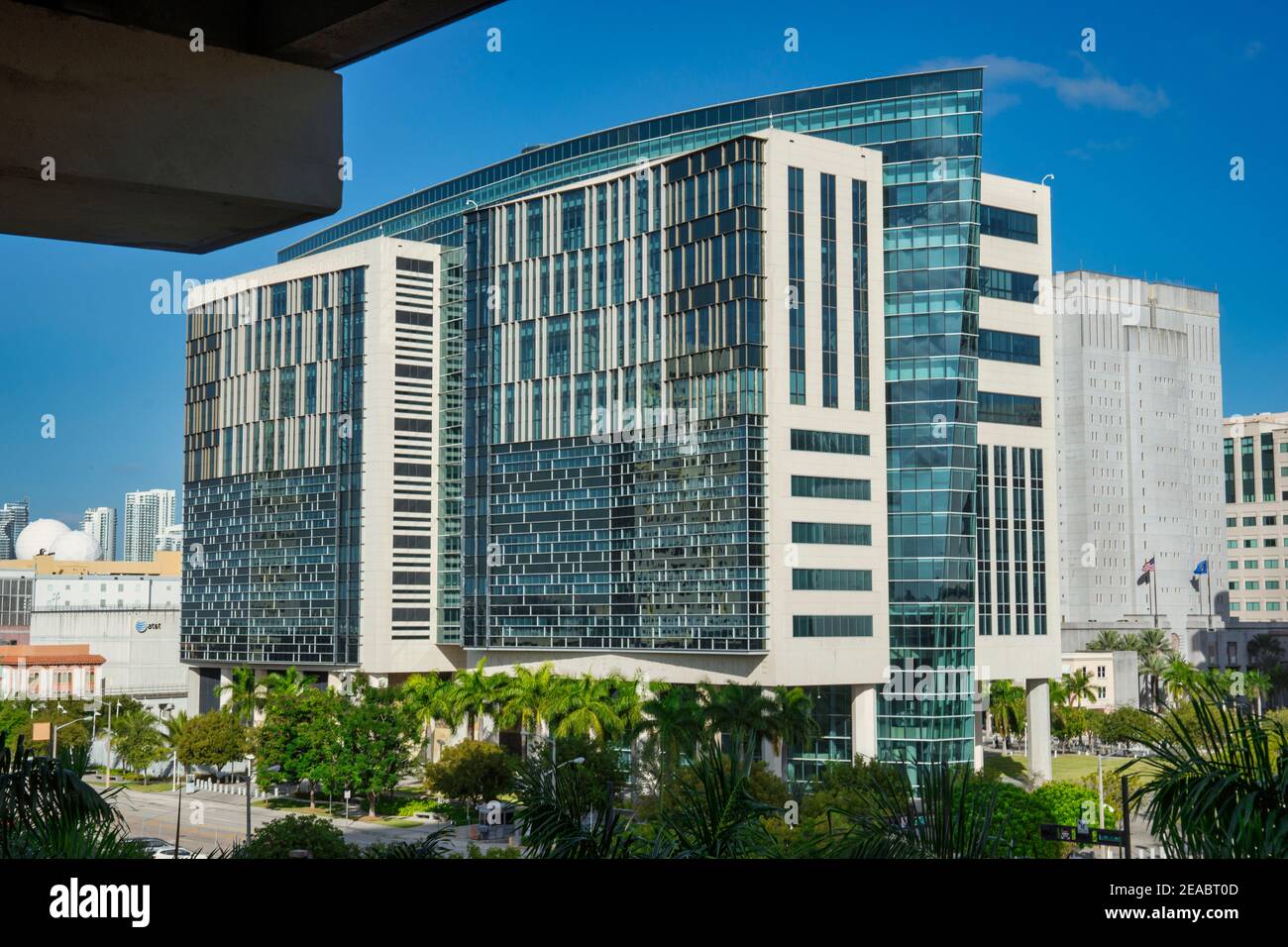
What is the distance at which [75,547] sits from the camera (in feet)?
292

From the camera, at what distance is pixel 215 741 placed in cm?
7094

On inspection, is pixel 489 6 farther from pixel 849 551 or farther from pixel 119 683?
pixel 119 683

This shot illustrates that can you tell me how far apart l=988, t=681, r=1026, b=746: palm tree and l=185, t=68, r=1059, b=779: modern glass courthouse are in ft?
22.5

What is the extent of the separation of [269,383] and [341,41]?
256ft

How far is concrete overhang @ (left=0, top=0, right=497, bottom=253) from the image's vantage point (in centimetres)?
640

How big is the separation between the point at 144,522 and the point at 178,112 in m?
120

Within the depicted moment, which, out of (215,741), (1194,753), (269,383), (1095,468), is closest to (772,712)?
(215,741)

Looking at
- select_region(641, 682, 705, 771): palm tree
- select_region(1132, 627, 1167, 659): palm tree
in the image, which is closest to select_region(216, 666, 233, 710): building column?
select_region(641, 682, 705, 771): palm tree

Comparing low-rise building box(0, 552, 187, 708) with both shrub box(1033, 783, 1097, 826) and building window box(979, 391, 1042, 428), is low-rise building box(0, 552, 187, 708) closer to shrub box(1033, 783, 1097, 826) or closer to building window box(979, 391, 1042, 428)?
building window box(979, 391, 1042, 428)

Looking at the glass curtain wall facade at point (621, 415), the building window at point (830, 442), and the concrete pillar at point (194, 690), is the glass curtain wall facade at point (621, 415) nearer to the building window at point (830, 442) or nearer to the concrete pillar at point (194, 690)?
the building window at point (830, 442)

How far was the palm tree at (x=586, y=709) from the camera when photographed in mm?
58406

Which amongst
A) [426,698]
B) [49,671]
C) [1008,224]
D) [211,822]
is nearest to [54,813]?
[211,822]

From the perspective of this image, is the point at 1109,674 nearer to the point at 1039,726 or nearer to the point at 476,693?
the point at 1039,726

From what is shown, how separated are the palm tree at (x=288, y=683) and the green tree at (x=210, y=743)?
284cm
